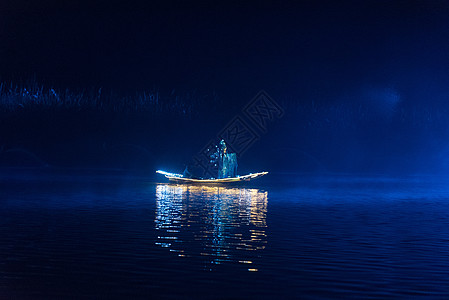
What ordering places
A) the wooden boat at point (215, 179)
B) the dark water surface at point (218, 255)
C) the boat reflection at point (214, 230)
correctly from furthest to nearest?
the wooden boat at point (215, 179) < the boat reflection at point (214, 230) < the dark water surface at point (218, 255)

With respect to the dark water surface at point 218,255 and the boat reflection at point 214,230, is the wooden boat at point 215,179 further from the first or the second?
the dark water surface at point 218,255

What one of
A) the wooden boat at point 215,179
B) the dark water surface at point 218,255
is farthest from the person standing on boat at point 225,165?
the dark water surface at point 218,255

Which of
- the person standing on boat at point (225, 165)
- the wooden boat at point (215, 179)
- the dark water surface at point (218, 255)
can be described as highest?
the person standing on boat at point (225, 165)

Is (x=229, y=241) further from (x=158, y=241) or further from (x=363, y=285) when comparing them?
(x=363, y=285)

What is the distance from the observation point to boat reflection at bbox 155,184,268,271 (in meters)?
36.7

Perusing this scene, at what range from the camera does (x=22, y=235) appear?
42.6 m

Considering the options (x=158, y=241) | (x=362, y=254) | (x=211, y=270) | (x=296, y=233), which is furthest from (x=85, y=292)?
(x=296, y=233)

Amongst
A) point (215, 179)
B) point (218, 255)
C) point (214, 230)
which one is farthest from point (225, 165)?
point (218, 255)

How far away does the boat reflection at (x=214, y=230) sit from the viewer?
36728 mm

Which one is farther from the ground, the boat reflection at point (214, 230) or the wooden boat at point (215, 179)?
the wooden boat at point (215, 179)

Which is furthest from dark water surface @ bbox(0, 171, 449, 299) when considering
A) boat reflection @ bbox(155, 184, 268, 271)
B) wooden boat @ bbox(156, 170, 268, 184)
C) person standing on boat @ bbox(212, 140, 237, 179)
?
person standing on boat @ bbox(212, 140, 237, 179)

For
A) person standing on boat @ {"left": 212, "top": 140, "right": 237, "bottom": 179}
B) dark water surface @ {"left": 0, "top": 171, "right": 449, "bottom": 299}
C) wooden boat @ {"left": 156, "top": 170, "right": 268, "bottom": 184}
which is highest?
person standing on boat @ {"left": 212, "top": 140, "right": 237, "bottom": 179}

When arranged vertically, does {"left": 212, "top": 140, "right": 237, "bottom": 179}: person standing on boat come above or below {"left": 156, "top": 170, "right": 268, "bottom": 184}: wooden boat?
above

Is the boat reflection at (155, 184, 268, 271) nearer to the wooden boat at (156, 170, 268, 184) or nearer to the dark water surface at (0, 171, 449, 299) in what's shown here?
the dark water surface at (0, 171, 449, 299)
